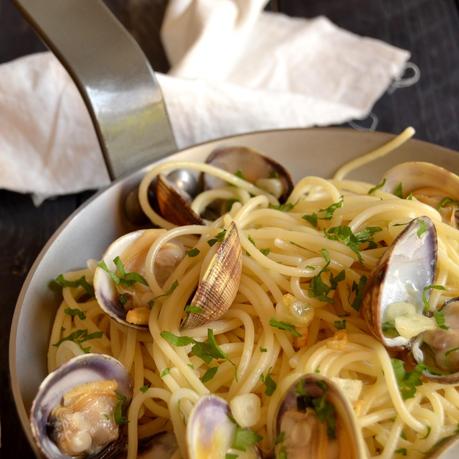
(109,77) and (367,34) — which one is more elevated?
(109,77)

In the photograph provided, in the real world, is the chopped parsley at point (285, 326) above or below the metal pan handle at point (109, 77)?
below

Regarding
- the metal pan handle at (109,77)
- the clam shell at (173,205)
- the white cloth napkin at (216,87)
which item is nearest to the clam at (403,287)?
the clam shell at (173,205)

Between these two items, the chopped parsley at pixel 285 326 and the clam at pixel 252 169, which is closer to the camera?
the chopped parsley at pixel 285 326

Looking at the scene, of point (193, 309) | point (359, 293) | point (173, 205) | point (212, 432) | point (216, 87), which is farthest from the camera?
point (216, 87)

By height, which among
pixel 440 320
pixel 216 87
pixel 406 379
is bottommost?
pixel 406 379

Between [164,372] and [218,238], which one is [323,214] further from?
[164,372]

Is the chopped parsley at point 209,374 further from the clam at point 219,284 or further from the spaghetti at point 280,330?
the clam at point 219,284

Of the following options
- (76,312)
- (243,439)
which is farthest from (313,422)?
(76,312)

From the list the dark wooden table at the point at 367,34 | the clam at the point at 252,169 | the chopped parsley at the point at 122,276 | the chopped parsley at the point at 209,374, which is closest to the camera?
the chopped parsley at the point at 209,374

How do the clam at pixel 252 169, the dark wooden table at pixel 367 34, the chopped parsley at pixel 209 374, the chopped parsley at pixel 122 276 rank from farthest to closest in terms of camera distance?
the dark wooden table at pixel 367 34 → the clam at pixel 252 169 → the chopped parsley at pixel 122 276 → the chopped parsley at pixel 209 374
